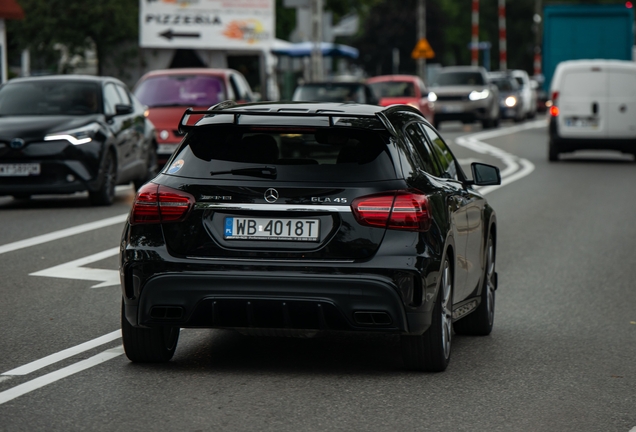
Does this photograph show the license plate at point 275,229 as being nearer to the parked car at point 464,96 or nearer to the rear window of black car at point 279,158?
the rear window of black car at point 279,158

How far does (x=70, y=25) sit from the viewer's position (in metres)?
40.8

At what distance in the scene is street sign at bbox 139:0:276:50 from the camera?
43094mm

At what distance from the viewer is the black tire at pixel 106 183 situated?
56.1 ft

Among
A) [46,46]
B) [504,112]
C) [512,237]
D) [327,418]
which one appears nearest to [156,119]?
[512,237]

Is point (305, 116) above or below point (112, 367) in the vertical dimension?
above

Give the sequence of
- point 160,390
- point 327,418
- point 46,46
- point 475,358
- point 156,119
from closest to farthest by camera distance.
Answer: point 327,418, point 160,390, point 475,358, point 156,119, point 46,46

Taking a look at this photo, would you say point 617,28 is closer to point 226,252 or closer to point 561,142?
point 561,142

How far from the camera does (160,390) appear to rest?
673 centimetres

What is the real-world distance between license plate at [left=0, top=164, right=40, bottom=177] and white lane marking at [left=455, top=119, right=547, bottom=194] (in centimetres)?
571

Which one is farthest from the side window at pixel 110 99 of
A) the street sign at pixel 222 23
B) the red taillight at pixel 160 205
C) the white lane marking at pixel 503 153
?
the street sign at pixel 222 23

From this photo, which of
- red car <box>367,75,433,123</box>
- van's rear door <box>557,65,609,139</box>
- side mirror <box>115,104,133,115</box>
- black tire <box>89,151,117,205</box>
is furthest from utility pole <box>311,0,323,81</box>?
black tire <box>89,151,117,205</box>

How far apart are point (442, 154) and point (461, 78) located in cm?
3663

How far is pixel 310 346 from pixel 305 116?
1600 millimetres

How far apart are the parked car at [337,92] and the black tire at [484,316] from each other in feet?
57.1
